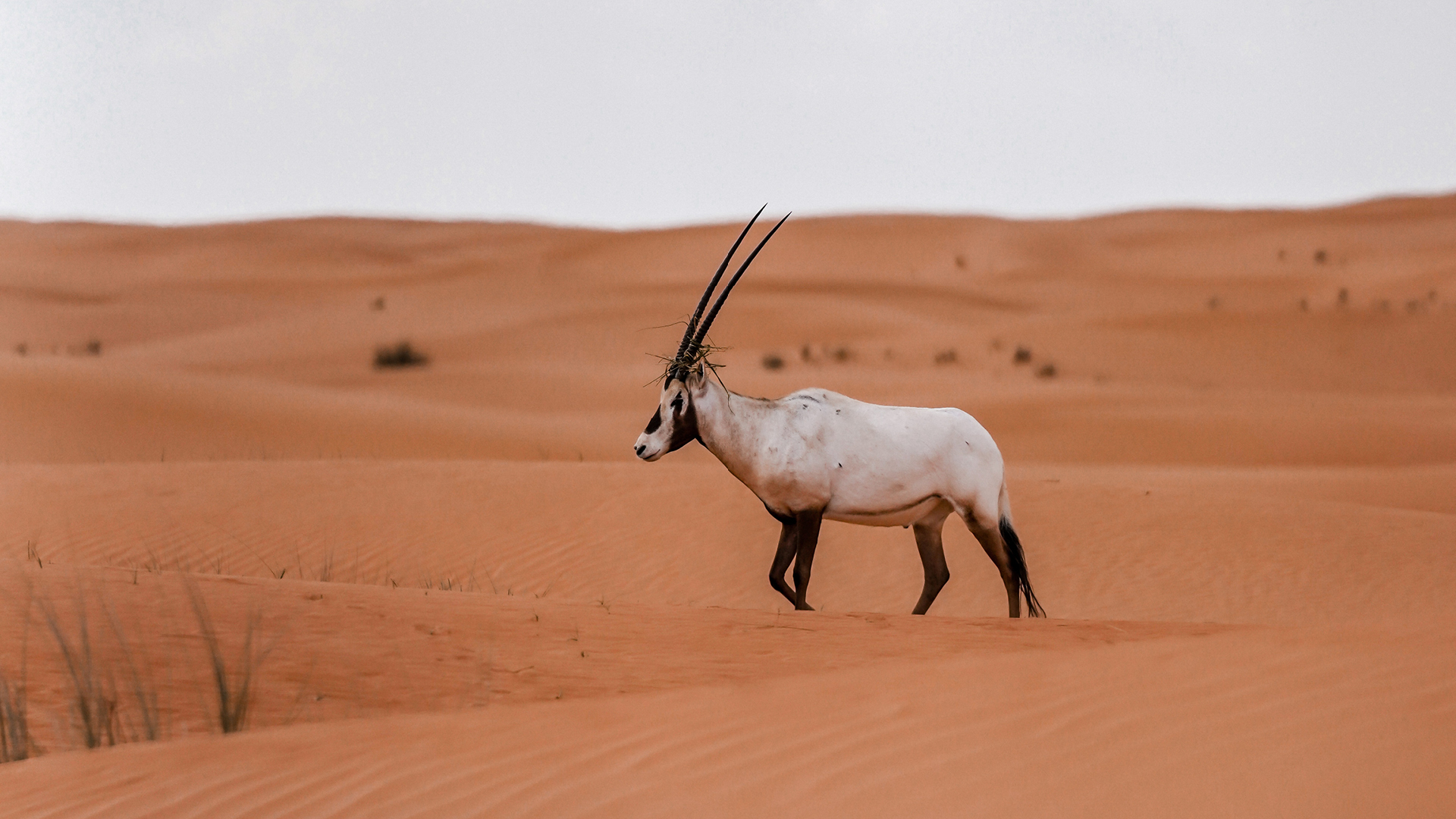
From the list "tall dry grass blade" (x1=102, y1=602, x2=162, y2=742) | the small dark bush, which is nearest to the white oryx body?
"tall dry grass blade" (x1=102, y1=602, x2=162, y2=742)

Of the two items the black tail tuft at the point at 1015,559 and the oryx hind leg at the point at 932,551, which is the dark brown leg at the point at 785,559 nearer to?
the oryx hind leg at the point at 932,551

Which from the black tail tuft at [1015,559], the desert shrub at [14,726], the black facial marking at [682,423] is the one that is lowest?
the desert shrub at [14,726]

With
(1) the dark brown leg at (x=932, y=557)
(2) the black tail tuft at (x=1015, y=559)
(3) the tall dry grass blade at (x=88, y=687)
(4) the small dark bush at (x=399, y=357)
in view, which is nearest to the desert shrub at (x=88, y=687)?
(3) the tall dry grass blade at (x=88, y=687)

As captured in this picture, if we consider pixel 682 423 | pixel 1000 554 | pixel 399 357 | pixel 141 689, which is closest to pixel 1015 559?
pixel 1000 554

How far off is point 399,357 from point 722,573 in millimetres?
21586

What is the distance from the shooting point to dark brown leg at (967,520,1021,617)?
8031 millimetres

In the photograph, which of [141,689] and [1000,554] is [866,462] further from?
[141,689]

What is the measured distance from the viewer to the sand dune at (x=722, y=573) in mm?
3834

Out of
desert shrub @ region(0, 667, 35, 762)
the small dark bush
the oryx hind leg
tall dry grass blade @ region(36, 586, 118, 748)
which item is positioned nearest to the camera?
desert shrub @ region(0, 667, 35, 762)

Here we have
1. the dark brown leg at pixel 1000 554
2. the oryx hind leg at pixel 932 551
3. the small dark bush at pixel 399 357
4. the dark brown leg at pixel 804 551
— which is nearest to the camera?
the dark brown leg at pixel 804 551

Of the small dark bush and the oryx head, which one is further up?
the small dark bush

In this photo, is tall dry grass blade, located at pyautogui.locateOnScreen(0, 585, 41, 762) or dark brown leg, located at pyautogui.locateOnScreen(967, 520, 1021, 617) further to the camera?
dark brown leg, located at pyautogui.locateOnScreen(967, 520, 1021, 617)

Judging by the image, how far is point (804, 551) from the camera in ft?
25.0

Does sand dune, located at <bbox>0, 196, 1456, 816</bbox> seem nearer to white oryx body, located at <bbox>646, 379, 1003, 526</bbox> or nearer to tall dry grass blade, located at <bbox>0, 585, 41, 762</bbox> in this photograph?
tall dry grass blade, located at <bbox>0, 585, 41, 762</bbox>
